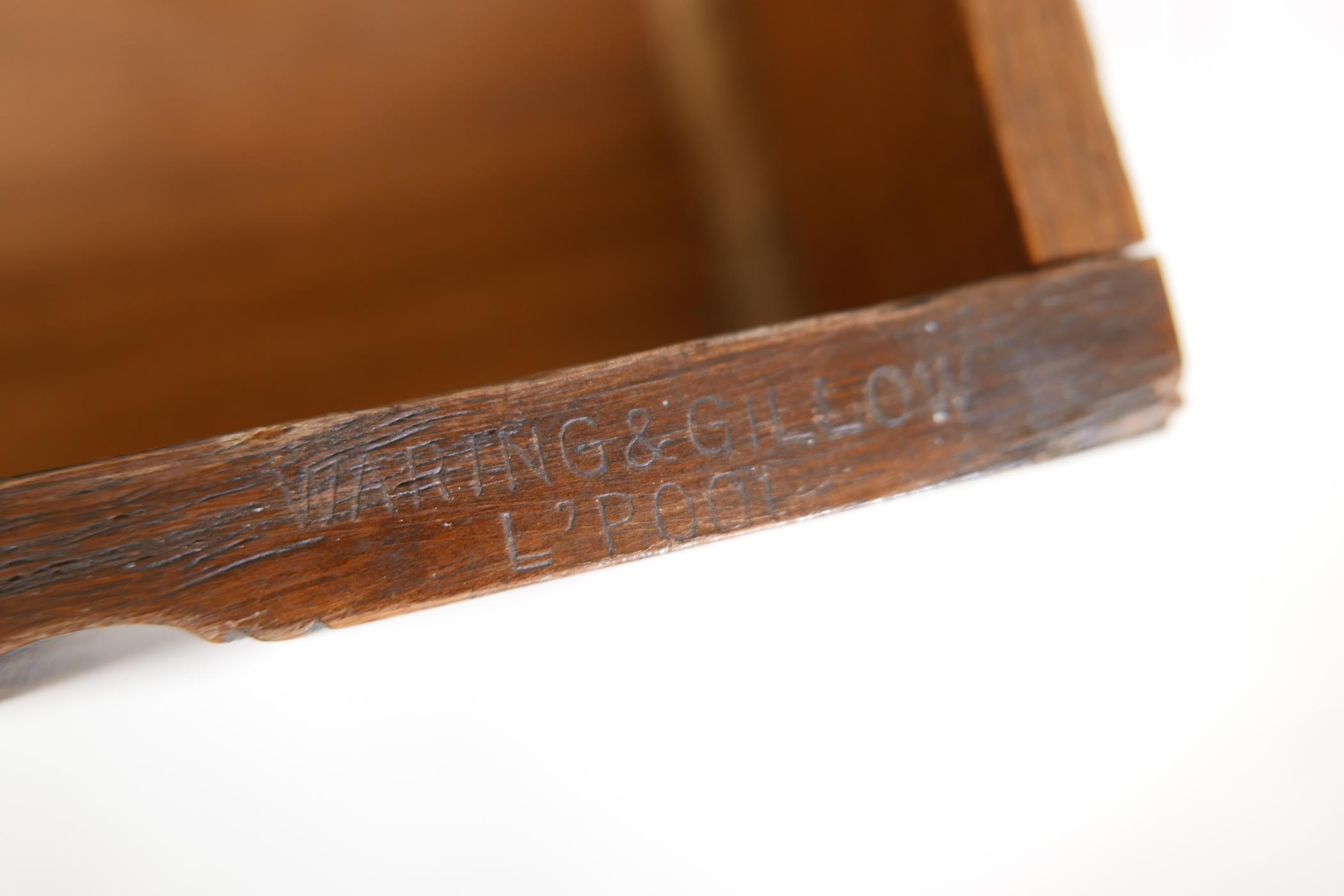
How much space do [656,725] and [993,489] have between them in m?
0.32

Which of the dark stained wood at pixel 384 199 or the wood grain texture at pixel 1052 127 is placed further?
the dark stained wood at pixel 384 199

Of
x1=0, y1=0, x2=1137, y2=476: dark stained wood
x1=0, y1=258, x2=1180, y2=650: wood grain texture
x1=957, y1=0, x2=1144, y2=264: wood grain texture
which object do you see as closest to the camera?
x1=0, y1=258, x2=1180, y2=650: wood grain texture

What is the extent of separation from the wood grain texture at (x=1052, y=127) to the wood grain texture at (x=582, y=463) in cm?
3

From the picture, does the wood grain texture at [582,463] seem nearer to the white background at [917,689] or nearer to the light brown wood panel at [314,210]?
the white background at [917,689]

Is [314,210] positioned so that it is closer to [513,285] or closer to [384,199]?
[384,199]

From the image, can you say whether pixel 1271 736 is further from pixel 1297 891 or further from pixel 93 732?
pixel 93 732

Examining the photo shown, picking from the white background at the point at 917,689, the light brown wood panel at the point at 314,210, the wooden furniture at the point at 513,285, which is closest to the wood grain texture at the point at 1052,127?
the wooden furniture at the point at 513,285

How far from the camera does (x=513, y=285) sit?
38.9 inches

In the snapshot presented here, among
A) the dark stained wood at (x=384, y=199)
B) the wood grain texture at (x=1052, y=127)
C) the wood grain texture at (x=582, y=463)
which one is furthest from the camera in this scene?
the dark stained wood at (x=384, y=199)

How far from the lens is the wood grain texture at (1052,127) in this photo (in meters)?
0.57

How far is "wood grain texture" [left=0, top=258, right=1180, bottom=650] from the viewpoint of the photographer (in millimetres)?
464

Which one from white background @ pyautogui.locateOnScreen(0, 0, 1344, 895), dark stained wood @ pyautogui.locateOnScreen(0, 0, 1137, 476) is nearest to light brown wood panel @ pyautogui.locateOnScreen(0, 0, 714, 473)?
dark stained wood @ pyautogui.locateOnScreen(0, 0, 1137, 476)

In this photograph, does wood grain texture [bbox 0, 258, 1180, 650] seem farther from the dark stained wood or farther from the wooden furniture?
the dark stained wood

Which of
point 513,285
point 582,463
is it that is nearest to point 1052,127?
point 582,463
